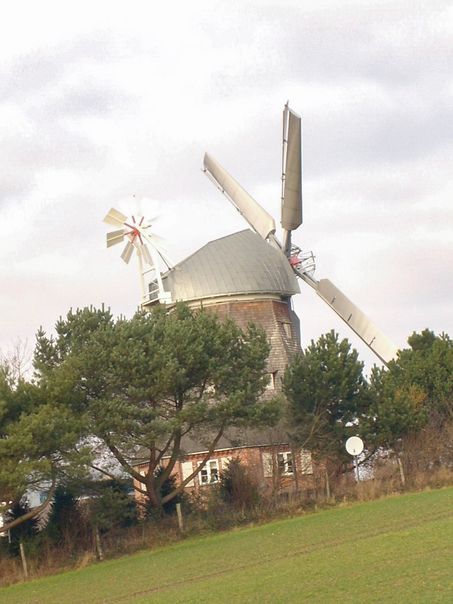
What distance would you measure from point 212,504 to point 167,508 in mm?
1933

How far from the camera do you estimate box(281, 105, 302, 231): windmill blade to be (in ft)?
168

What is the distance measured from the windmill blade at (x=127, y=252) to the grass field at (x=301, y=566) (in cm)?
1882

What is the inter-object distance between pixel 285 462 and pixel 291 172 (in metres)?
15.3

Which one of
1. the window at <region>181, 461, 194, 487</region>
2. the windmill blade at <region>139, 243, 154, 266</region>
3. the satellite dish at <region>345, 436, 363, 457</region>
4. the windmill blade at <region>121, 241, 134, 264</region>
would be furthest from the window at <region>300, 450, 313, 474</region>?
the windmill blade at <region>121, 241, 134, 264</region>

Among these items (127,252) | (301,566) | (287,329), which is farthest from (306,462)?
(301,566)

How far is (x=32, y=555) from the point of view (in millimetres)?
34312

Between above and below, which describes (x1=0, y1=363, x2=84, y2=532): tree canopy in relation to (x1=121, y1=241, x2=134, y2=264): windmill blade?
below

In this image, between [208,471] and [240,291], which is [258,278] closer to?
[240,291]

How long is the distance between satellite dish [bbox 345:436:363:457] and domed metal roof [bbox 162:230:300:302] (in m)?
10.6

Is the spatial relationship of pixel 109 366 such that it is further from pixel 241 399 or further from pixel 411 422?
pixel 411 422

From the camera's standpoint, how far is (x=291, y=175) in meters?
52.8

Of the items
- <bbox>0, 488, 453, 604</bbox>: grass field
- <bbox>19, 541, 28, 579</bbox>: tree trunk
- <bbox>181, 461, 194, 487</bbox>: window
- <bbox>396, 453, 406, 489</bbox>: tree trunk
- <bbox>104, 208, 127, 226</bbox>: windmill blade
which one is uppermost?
<bbox>104, 208, 127, 226</bbox>: windmill blade

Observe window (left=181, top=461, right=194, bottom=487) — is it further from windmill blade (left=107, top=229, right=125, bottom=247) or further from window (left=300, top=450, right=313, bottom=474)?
windmill blade (left=107, top=229, right=125, bottom=247)

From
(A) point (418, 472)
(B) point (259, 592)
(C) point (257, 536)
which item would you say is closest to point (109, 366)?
(C) point (257, 536)
